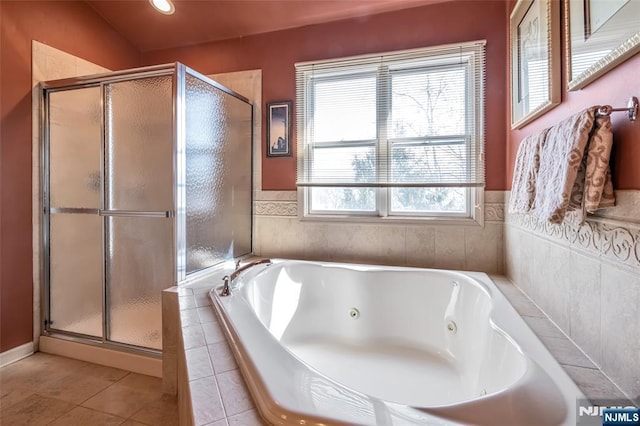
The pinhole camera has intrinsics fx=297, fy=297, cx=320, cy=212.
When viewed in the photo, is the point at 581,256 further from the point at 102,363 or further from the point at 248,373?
the point at 102,363

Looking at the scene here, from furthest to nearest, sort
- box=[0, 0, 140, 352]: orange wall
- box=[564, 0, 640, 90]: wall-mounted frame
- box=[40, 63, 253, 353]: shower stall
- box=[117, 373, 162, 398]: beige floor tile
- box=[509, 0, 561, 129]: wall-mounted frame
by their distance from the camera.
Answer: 1. box=[0, 0, 140, 352]: orange wall
2. box=[40, 63, 253, 353]: shower stall
3. box=[117, 373, 162, 398]: beige floor tile
4. box=[509, 0, 561, 129]: wall-mounted frame
5. box=[564, 0, 640, 90]: wall-mounted frame

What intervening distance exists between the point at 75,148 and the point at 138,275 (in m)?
1.01

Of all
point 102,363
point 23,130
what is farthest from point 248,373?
point 23,130

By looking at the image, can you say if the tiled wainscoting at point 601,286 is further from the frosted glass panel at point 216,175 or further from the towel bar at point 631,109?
the frosted glass panel at point 216,175

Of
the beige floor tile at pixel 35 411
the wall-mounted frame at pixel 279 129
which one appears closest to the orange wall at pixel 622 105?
the wall-mounted frame at pixel 279 129

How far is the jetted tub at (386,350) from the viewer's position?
69cm

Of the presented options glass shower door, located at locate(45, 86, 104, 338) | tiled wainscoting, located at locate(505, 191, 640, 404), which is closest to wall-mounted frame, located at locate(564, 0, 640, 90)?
tiled wainscoting, located at locate(505, 191, 640, 404)

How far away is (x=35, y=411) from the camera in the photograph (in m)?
1.53

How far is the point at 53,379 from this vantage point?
1.79m

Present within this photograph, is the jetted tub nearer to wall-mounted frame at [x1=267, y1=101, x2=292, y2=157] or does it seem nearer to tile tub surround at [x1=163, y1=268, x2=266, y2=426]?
tile tub surround at [x1=163, y1=268, x2=266, y2=426]

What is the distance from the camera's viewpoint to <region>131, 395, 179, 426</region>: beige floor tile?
4.86 ft

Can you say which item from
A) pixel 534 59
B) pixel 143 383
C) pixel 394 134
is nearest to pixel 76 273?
pixel 143 383

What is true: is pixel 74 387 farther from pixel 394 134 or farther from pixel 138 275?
pixel 394 134

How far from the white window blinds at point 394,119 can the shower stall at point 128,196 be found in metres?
0.71
